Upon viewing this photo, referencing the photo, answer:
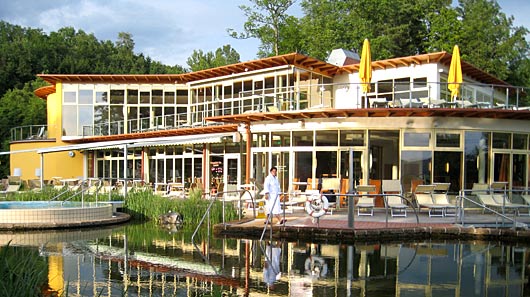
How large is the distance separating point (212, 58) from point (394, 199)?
1888 inches

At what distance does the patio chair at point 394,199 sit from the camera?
14215 millimetres

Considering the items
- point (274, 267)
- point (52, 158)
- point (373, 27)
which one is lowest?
point (274, 267)

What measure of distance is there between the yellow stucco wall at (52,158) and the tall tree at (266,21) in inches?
682

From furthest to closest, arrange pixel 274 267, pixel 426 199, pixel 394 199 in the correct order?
1. pixel 394 199
2. pixel 426 199
3. pixel 274 267

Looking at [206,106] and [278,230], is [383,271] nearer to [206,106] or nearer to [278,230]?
[278,230]

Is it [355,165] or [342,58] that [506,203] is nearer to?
[355,165]

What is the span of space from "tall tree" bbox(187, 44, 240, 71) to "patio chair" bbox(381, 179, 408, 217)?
3951cm

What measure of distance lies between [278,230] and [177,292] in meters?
5.34

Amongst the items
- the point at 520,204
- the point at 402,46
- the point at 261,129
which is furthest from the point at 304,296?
the point at 402,46

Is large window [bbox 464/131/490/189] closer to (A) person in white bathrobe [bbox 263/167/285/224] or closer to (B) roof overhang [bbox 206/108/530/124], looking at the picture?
(B) roof overhang [bbox 206/108/530/124]

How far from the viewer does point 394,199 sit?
49.0ft

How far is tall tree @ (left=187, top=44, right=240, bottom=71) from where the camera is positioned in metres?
55.7

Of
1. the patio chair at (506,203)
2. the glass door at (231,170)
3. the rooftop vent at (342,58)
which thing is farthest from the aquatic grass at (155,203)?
the rooftop vent at (342,58)

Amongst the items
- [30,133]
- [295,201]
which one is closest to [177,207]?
[295,201]
